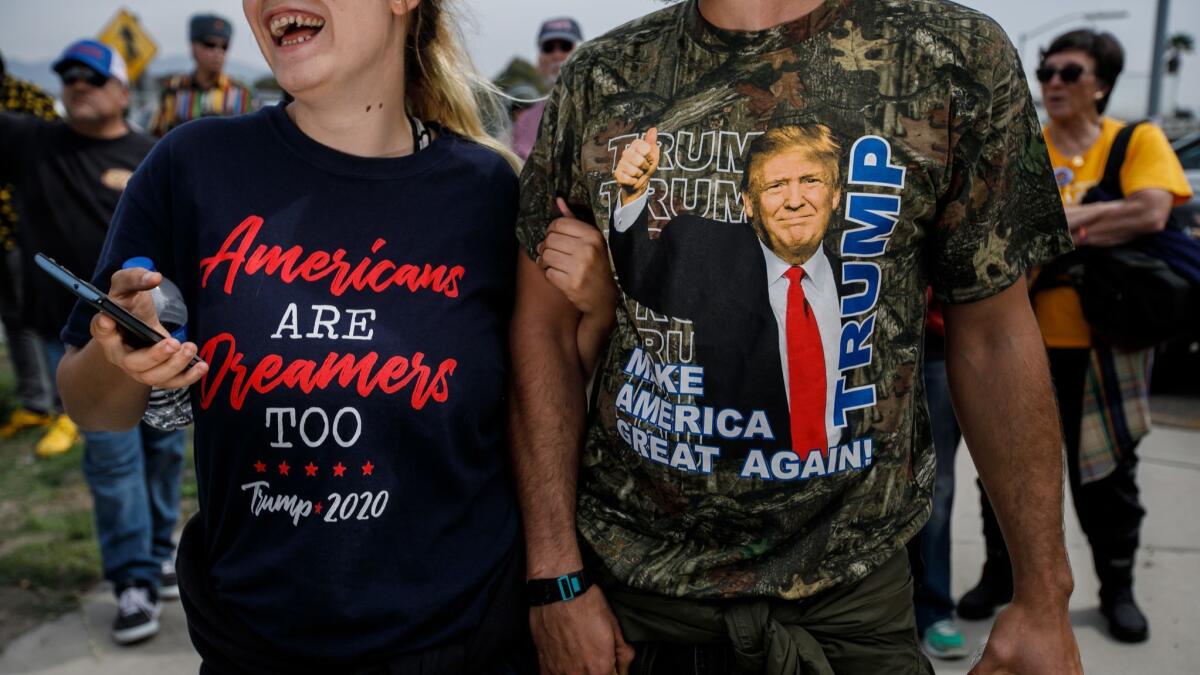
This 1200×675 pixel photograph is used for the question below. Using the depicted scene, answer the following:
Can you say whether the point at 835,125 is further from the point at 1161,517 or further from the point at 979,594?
the point at 1161,517

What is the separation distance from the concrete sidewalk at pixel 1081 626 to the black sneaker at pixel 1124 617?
0.03 meters

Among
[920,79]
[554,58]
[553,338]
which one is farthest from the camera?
[554,58]

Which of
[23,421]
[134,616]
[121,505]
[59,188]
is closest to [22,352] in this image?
[23,421]

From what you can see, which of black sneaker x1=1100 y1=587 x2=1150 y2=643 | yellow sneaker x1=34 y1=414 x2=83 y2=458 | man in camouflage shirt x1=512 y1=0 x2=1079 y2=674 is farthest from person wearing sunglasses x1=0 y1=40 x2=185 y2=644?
black sneaker x1=1100 y1=587 x2=1150 y2=643

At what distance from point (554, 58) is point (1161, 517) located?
404 centimetres

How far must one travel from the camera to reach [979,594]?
383 centimetres

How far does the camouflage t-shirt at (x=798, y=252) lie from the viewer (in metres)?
1.56

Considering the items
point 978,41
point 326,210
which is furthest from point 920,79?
point 326,210

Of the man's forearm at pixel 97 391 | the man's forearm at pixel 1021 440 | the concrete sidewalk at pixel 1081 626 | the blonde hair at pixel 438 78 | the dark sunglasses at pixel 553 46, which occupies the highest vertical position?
the blonde hair at pixel 438 78

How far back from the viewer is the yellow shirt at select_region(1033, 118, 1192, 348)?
355cm

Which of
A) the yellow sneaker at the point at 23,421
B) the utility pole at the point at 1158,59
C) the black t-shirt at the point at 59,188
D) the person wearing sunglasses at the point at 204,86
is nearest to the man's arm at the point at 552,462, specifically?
the black t-shirt at the point at 59,188

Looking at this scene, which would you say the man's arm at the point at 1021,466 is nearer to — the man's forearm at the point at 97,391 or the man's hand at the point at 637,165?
the man's hand at the point at 637,165

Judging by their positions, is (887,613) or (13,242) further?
(13,242)

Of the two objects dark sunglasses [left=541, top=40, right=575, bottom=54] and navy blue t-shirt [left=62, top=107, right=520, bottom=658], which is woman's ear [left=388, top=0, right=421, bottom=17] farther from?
dark sunglasses [left=541, top=40, right=575, bottom=54]
